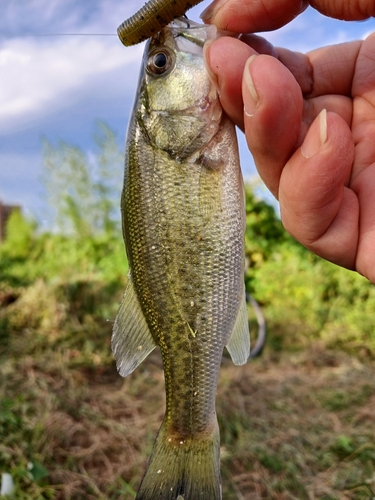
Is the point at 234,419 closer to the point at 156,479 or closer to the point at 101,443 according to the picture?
the point at 101,443

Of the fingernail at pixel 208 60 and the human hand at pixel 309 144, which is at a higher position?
the fingernail at pixel 208 60

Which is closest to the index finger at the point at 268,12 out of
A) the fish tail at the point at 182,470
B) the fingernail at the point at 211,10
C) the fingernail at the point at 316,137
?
the fingernail at the point at 211,10

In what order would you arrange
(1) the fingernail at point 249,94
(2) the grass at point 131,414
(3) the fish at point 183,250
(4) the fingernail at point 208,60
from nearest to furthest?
(1) the fingernail at point 249,94 → (4) the fingernail at point 208,60 → (3) the fish at point 183,250 → (2) the grass at point 131,414

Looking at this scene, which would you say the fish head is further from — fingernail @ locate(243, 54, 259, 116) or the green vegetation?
the green vegetation

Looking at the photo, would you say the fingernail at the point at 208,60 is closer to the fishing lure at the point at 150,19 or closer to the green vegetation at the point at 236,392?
the fishing lure at the point at 150,19

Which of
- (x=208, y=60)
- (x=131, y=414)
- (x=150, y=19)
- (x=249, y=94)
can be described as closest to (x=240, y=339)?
(x=249, y=94)
